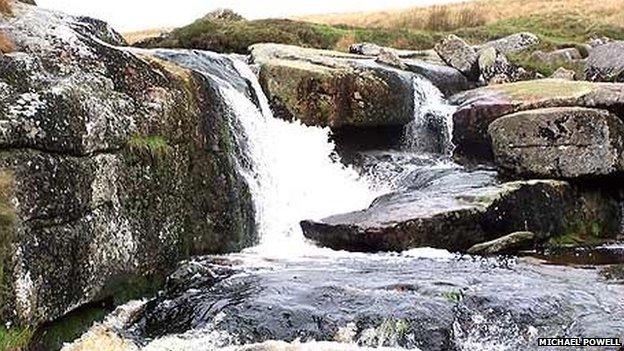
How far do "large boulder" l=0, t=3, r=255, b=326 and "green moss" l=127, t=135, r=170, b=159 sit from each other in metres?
0.02

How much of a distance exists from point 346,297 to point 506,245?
16.5 ft

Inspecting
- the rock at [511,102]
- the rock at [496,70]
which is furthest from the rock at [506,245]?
the rock at [496,70]

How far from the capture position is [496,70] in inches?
1016

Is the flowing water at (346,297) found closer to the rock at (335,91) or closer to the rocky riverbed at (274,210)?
the rocky riverbed at (274,210)

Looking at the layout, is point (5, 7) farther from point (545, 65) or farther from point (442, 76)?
point (545, 65)

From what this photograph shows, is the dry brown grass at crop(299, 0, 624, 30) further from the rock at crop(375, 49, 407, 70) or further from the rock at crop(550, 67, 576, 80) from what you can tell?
the rock at crop(375, 49, 407, 70)

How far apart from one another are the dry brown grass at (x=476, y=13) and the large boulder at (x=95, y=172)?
110 feet

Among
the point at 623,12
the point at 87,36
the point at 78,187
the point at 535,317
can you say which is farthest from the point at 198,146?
the point at 623,12

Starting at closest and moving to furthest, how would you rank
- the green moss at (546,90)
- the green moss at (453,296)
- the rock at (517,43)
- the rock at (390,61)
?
the green moss at (453,296) < the green moss at (546,90) < the rock at (390,61) < the rock at (517,43)

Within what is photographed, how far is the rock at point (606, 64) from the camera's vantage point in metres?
23.8

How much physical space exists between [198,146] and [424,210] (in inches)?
164

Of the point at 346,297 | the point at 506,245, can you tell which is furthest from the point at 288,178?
the point at 346,297

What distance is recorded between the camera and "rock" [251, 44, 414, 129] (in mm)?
19406

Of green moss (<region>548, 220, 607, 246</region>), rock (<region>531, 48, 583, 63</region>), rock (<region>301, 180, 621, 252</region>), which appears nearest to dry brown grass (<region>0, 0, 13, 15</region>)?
rock (<region>301, 180, 621, 252</region>)
